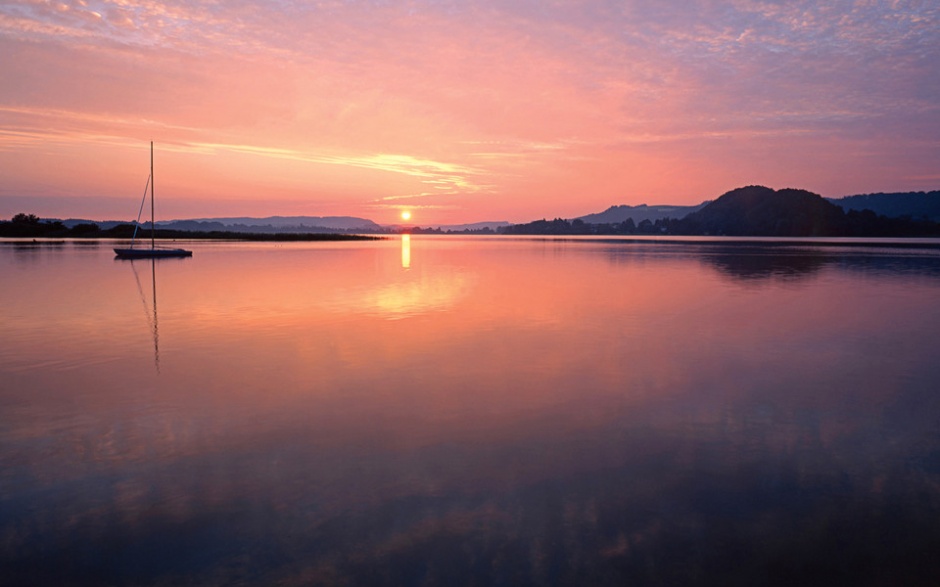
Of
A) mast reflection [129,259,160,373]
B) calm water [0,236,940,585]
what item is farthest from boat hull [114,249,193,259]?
calm water [0,236,940,585]

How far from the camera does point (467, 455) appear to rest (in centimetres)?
891

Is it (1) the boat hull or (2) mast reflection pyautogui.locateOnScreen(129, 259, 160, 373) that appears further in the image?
(1) the boat hull

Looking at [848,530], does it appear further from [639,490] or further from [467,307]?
[467,307]

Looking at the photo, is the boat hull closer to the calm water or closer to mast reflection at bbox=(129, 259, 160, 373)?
mast reflection at bbox=(129, 259, 160, 373)

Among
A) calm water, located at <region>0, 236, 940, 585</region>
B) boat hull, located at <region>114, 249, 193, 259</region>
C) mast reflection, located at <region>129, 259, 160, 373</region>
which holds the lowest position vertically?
calm water, located at <region>0, 236, 940, 585</region>

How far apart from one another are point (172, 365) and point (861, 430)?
15.7 meters

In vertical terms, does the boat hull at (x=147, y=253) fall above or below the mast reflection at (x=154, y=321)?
above

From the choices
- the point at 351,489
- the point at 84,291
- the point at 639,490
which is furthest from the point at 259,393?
the point at 84,291

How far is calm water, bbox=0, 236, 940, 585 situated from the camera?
6.16 meters

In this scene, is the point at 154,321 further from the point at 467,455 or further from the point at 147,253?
the point at 147,253

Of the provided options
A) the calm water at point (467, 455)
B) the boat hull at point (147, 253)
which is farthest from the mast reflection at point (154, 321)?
the boat hull at point (147, 253)

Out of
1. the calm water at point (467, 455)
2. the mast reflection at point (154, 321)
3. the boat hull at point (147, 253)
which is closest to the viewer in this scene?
the calm water at point (467, 455)

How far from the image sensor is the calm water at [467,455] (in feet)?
20.2

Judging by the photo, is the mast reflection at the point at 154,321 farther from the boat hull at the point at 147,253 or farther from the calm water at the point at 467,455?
the boat hull at the point at 147,253
